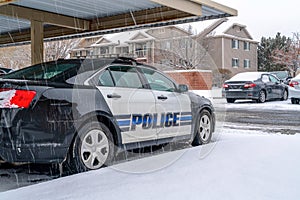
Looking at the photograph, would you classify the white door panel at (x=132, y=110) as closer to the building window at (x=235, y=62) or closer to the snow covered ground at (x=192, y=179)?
the snow covered ground at (x=192, y=179)

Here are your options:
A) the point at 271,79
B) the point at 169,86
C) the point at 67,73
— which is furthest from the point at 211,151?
the point at 271,79

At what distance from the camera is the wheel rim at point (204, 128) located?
21.0ft

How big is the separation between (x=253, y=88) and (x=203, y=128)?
9540mm

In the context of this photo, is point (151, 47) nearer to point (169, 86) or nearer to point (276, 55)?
point (276, 55)

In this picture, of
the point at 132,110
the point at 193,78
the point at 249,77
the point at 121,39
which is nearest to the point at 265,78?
the point at 249,77

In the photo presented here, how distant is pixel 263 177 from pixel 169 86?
2.37 metres

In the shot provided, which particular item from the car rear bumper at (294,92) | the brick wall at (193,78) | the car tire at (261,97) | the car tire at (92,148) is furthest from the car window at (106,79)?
the brick wall at (193,78)

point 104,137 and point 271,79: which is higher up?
point 271,79

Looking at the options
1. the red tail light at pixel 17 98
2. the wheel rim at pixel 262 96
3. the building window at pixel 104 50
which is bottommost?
the wheel rim at pixel 262 96

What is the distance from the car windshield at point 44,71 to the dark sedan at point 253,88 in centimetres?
1156

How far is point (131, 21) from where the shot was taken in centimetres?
885

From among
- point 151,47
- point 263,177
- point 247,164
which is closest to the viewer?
point 263,177

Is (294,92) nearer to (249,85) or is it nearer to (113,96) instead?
(249,85)

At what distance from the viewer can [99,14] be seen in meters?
8.97
